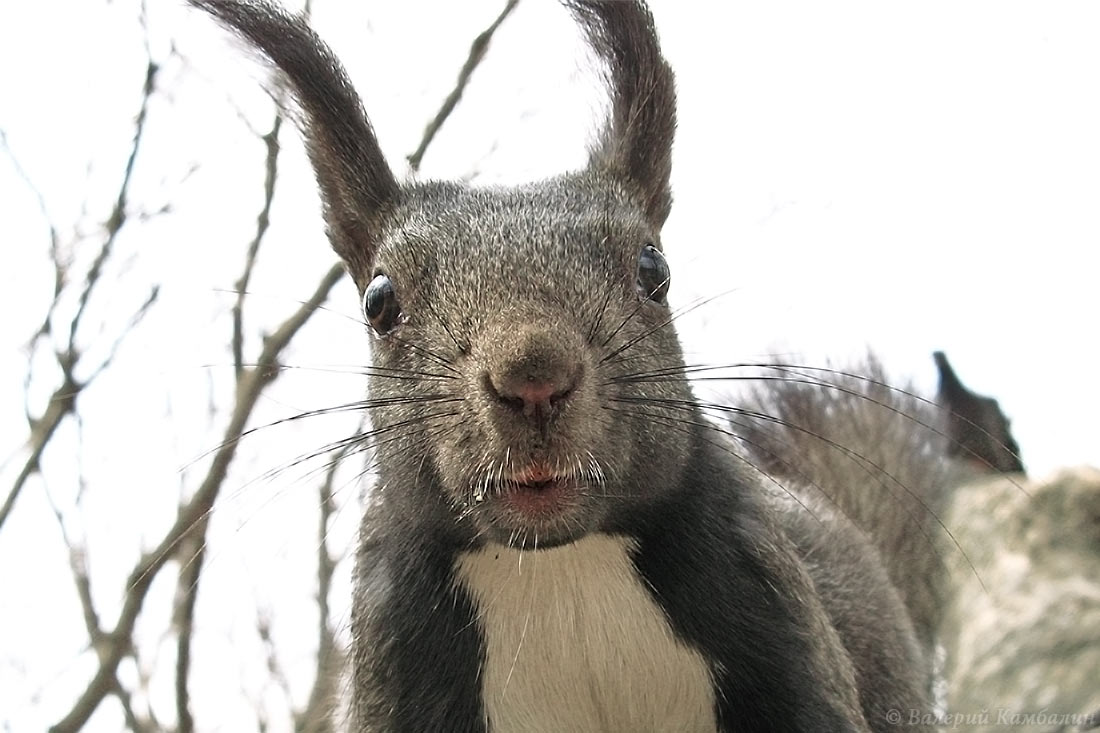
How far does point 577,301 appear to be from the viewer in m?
2.16

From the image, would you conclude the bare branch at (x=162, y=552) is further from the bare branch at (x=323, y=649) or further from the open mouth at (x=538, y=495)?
the open mouth at (x=538, y=495)

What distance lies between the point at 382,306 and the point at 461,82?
1.76 metres

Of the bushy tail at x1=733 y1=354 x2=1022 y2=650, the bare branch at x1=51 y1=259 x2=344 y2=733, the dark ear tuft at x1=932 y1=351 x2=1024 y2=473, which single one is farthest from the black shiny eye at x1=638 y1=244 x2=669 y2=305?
the dark ear tuft at x1=932 y1=351 x2=1024 y2=473

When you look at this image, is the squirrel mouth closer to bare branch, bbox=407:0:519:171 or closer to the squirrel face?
the squirrel face

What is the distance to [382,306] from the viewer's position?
245 cm

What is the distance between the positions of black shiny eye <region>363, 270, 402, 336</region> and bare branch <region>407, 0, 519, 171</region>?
1.33m

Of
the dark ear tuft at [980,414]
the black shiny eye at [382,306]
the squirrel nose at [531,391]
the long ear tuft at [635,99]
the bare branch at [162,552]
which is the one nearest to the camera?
the squirrel nose at [531,391]

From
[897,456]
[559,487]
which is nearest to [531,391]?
[559,487]

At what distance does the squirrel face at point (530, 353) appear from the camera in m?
1.91

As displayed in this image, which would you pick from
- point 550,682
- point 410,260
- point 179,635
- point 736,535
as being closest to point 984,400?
point 736,535

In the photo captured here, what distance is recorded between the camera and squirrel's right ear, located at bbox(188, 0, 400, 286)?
2.58 m

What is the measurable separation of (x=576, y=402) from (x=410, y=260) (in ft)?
2.41

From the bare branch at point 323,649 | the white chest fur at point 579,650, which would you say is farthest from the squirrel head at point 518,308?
the bare branch at point 323,649

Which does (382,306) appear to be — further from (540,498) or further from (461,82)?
(461,82)
